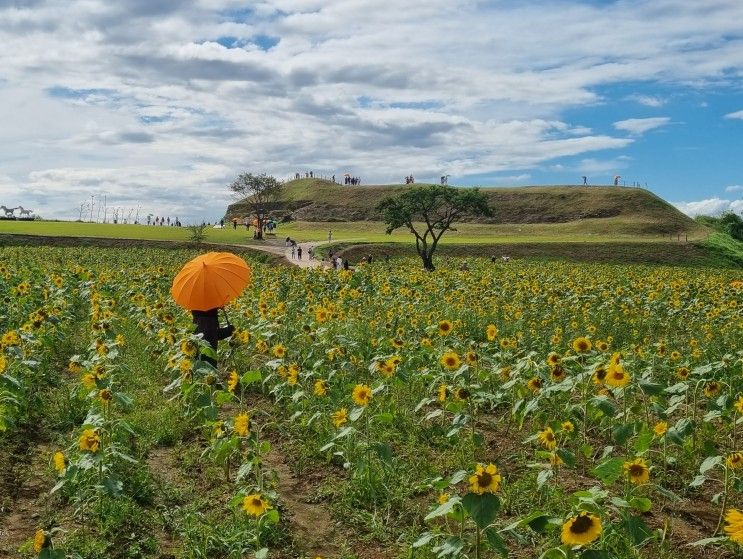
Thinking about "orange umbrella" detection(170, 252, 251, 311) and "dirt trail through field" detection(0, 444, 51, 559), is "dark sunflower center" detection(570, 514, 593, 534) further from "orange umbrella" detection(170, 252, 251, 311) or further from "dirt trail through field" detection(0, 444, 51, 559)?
"orange umbrella" detection(170, 252, 251, 311)

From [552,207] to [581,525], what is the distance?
92.1 metres

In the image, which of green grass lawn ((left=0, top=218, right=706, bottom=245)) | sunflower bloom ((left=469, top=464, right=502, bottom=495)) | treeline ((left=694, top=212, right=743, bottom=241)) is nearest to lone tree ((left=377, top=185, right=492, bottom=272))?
green grass lawn ((left=0, top=218, right=706, bottom=245))

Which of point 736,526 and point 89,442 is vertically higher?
point 736,526

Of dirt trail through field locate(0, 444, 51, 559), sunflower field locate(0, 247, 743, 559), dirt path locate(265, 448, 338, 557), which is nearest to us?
sunflower field locate(0, 247, 743, 559)

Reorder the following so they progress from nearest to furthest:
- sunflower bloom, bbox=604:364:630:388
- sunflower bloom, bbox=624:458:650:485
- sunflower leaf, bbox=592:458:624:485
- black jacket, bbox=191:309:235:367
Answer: sunflower leaf, bbox=592:458:624:485 → sunflower bloom, bbox=624:458:650:485 → sunflower bloom, bbox=604:364:630:388 → black jacket, bbox=191:309:235:367

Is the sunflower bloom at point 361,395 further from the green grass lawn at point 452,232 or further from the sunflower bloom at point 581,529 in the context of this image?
the green grass lawn at point 452,232

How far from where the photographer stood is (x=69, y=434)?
7363 millimetres

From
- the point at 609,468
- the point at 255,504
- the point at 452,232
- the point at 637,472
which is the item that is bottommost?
the point at 255,504

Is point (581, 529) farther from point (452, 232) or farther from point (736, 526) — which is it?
point (452, 232)

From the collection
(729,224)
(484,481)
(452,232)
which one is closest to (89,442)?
(484,481)

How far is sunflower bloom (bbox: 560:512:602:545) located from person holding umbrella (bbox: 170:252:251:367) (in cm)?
616

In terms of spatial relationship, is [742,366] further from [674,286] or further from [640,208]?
[640,208]

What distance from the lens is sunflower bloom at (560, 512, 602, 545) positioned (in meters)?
2.91

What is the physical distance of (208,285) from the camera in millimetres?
8672
